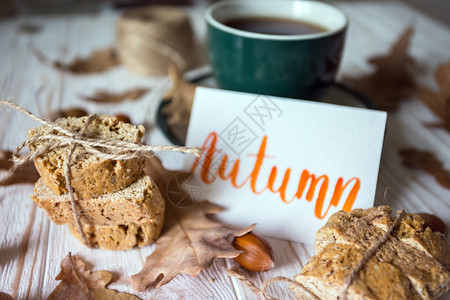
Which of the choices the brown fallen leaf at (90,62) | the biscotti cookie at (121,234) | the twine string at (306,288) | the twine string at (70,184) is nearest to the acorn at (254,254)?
the twine string at (306,288)

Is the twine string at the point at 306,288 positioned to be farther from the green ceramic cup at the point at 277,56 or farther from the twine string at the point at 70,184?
the green ceramic cup at the point at 277,56

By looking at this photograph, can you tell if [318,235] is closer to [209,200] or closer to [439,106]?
[209,200]

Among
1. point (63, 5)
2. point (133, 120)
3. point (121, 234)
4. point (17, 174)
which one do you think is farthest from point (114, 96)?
point (63, 5)

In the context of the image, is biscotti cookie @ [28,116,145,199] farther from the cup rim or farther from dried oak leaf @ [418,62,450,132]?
dried oak leaf @ [418,62,450,132]

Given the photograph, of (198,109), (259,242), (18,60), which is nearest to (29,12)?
(18,60)

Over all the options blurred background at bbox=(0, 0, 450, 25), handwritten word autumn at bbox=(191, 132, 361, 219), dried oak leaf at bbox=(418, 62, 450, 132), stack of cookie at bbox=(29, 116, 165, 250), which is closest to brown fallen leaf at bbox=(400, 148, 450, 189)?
dried oak leaf at bbox=(418, 62, 450, 132)

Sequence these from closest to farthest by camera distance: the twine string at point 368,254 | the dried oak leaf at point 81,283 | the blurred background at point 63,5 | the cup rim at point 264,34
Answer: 1. the twine string at point 368,254
2. the dried oak leaf at point 81,283
3. the cup rim at point 264,34
4. the blurred background at point 63,5
